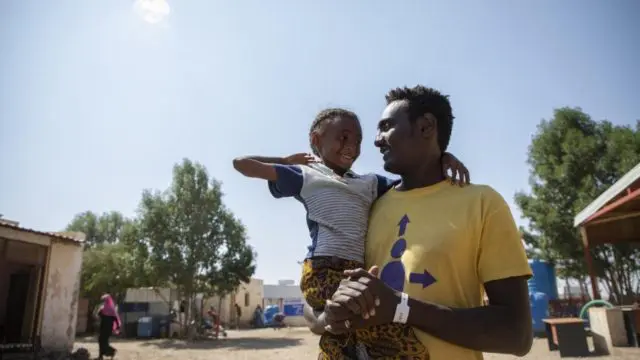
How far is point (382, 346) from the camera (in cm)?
166

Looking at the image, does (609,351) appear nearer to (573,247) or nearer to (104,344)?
(573,247)

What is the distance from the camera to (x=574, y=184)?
2159 cm

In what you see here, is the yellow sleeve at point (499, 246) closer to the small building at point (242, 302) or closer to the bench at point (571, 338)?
the bench at point (571, 338)

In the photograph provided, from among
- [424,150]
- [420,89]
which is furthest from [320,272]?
[420,89]

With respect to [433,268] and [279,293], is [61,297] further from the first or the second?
[279,293]

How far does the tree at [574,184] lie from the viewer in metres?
20.7

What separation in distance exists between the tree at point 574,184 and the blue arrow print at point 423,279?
22295mm

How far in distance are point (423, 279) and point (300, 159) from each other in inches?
47.5

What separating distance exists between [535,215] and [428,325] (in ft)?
76.9

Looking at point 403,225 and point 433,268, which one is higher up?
point 403,225

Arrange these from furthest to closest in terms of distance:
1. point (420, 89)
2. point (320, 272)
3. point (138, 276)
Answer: point (138, 276)
point (420, 89)
point (320, 272)

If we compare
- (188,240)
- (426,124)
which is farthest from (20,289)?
(426,124)

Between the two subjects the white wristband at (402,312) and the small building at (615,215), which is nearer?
the white wristband at (402,312)

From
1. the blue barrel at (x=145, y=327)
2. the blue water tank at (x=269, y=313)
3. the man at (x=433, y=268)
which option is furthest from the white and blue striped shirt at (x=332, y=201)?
the blue water tank at (x=269, y=313)
